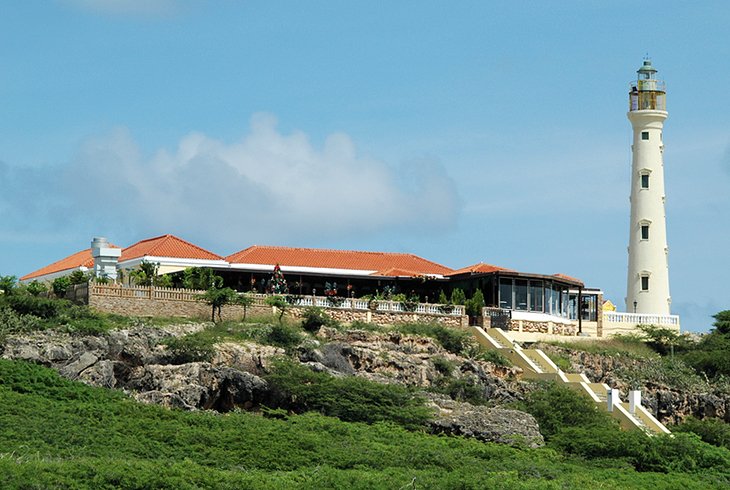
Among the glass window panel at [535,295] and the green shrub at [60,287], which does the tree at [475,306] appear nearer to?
the glass window panel at [535,295]

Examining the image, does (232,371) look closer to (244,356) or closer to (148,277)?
(244,356)

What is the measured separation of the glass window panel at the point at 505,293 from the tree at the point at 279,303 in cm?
1020

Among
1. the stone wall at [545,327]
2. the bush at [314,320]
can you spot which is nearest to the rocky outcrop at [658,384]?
the stone wall at [545,327]

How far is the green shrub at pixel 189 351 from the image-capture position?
53031mm

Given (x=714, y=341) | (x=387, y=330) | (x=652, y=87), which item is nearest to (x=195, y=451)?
(x=387, y=330)

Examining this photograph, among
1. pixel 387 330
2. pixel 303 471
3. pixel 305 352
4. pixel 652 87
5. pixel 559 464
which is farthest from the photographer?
pixel 652 87

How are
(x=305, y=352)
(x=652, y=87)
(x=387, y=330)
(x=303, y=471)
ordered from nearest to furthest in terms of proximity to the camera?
(x=303, y=471)
(x=305, y=352)
(x=387, y=330)
(x=652, y=87)

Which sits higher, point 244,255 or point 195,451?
point 244,255

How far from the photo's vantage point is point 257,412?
52844 mm

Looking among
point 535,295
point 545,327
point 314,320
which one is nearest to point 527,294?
point 535,295

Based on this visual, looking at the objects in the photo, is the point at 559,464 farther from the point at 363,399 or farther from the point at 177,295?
the point at 177,295

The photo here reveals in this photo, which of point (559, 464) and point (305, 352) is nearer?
point (559, 464)

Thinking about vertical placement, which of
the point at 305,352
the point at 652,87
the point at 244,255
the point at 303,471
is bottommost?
the point at 303,471

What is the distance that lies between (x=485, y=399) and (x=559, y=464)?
7.19 meters
